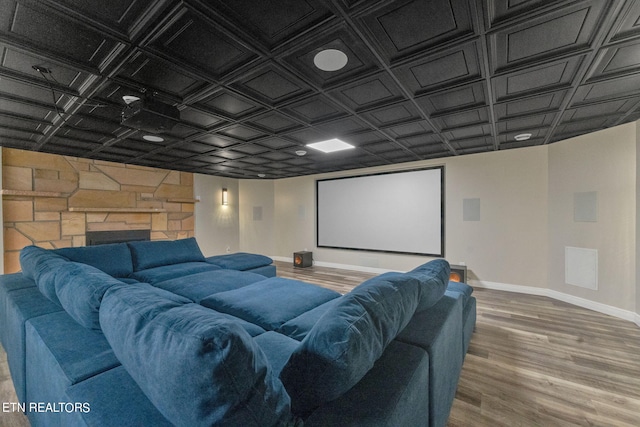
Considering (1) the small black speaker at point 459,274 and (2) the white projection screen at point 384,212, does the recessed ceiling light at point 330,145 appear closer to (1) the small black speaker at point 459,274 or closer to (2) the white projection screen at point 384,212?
(2) the white projection screen at point 384,212

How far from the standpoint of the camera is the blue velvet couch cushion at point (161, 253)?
134 inches

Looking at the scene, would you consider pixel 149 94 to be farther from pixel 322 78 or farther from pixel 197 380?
pixel 197 380

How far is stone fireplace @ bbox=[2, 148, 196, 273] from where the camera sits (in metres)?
4.27

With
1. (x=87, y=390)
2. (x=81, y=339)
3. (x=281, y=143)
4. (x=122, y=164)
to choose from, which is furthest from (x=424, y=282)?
(x=122, y=164)

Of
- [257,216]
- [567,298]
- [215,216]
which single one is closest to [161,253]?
[215,216]

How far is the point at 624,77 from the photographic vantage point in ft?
7.32

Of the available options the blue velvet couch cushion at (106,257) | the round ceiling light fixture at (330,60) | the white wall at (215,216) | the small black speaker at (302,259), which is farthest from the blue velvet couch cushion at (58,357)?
the white wall at (215,216)

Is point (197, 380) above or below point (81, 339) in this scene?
above

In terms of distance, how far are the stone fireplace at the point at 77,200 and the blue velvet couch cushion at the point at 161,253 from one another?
238 cm

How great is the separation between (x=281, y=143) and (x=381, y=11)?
280 centimetres

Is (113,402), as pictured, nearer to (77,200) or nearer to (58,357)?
(58,357)

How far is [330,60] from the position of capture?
6.59 ft

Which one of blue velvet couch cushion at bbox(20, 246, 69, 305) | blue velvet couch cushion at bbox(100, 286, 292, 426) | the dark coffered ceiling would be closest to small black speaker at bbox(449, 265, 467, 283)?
the dark coffered ceiling

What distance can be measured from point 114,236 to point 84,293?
5.10 metres
